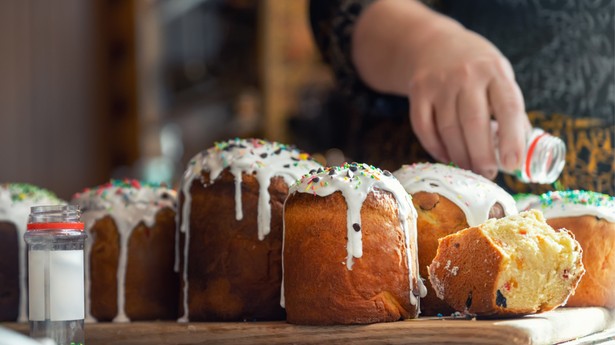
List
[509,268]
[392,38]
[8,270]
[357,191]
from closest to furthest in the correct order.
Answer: [509,268] < [357,191] < [8,270] < [392,38]

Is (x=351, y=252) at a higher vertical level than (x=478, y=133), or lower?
lower

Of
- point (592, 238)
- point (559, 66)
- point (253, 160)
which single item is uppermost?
point (559, 66)

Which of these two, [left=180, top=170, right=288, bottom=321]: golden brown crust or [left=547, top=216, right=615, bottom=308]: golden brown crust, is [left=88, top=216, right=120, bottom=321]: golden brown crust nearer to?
[left=180, top=170, right=288, bottom=321]: golden brown crust

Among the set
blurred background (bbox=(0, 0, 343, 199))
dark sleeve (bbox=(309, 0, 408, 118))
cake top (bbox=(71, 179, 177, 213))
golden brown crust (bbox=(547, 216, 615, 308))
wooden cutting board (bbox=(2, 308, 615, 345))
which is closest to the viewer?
wooden cutting board (bbox=(2, 308, 615, 345))

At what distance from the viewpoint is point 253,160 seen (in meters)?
1.42

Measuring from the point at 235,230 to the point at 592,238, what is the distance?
0.53 meters

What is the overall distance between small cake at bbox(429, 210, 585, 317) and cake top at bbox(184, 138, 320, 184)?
0.32 metres

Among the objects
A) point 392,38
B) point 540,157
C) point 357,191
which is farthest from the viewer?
point 392,38

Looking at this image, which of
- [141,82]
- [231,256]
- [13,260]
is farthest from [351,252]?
[141,82]

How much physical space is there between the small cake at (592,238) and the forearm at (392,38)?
45 cm

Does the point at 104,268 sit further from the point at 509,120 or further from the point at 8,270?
the point at 509,120

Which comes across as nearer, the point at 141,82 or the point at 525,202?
the point at 525,202

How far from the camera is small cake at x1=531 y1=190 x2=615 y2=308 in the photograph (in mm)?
1326

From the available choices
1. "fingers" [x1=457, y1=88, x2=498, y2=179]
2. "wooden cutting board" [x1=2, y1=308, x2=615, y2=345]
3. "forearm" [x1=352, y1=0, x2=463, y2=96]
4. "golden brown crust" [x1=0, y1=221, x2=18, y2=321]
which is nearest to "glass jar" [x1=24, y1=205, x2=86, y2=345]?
"wooden cutting board" [x1=2, y1=308, x2=615, y2=345]
